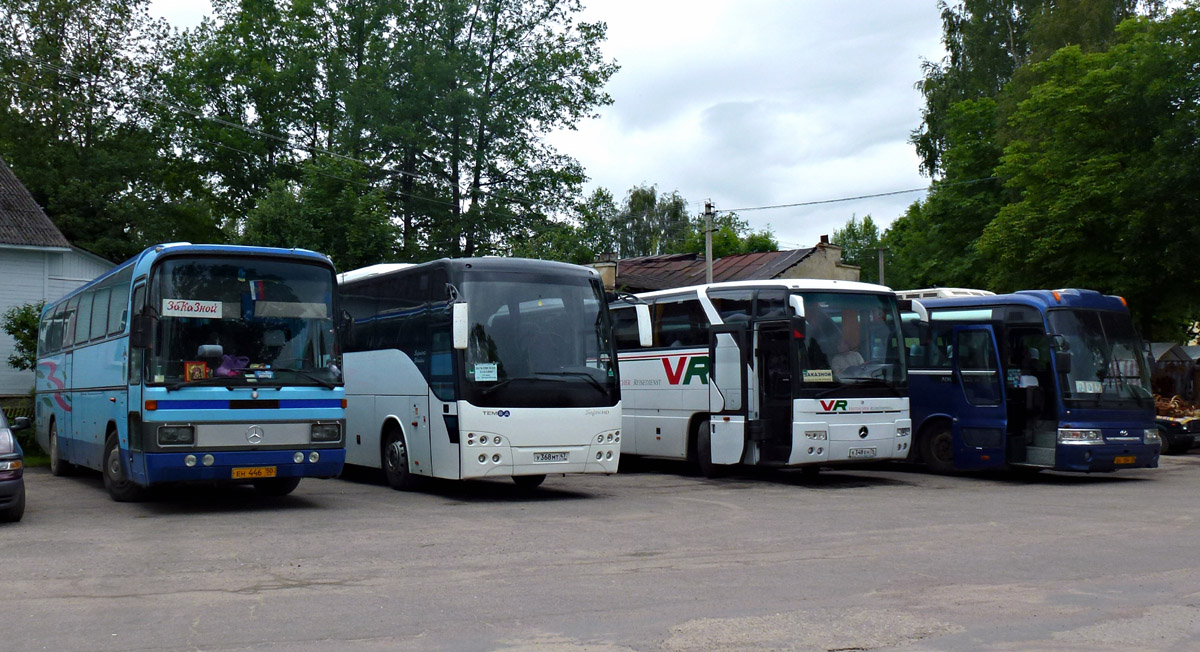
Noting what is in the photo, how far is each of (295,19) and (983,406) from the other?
32.6m

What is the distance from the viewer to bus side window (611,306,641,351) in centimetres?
A: 1986

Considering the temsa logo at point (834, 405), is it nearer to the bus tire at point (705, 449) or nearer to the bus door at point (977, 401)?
the bus tire at point (705, 449)

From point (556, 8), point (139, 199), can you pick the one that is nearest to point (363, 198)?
point (556, 8)

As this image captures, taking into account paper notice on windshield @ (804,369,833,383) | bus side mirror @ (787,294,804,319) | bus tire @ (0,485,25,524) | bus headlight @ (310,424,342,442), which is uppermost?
bus side mirror @ (787,294,804,319)

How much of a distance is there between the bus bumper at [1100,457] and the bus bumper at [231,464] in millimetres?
10763

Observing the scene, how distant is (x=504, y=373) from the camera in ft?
46.7

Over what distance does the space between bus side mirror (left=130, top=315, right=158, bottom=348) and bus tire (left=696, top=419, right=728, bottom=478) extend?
28.7 feet

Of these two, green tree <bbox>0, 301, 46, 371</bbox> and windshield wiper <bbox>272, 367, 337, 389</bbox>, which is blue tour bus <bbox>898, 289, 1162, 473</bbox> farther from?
green tree <bbox>0, 301, 46, 371</bbox>

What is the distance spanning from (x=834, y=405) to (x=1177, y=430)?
12617 millimetres

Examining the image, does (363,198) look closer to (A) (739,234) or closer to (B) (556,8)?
(B) (556,8)

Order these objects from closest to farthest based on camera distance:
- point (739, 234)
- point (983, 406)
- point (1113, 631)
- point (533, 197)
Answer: point (1113, 631)
point (983, 406)
point (533, 197)
point (739, 234)

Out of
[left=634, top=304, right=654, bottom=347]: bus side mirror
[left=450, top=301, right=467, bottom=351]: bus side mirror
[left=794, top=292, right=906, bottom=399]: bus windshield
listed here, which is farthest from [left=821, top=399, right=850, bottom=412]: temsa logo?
[left=450, top=301, right=467, bottom=351]: bus side mirror

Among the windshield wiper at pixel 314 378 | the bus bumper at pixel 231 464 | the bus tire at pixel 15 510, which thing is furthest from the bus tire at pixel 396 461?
the bus tire at pixel 15 510

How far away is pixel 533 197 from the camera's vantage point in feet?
131
